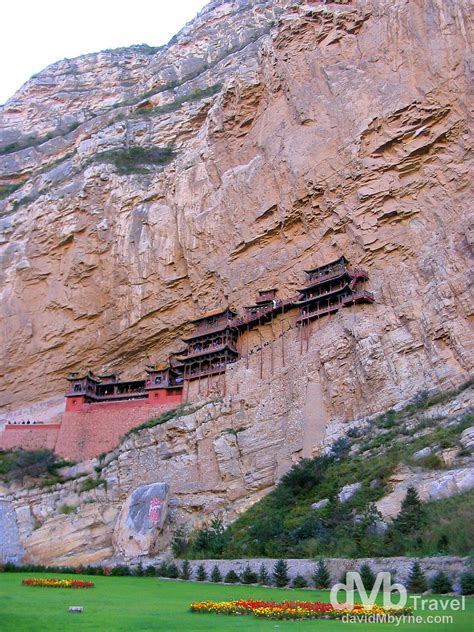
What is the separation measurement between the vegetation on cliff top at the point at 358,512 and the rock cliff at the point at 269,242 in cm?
241

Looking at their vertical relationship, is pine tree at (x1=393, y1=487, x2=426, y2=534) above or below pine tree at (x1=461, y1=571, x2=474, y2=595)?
above

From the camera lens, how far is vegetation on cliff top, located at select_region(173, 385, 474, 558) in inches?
620

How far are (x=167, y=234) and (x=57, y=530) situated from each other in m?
20.2

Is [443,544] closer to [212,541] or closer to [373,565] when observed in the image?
[373,565]

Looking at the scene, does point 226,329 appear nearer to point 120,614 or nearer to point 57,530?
point 57,530

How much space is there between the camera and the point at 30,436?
125 feet

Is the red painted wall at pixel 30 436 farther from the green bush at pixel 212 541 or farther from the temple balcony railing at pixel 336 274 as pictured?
the temple balcony railing at pixel 336 274

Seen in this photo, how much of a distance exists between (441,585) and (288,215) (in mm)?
25922

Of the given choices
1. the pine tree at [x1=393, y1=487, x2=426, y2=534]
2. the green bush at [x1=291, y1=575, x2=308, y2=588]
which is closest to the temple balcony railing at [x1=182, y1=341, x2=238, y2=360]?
the pine tree at [x1=393, y1=487, x2=426, y2=534]

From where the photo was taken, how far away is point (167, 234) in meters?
42.3

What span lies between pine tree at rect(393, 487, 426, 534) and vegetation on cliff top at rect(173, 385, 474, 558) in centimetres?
3

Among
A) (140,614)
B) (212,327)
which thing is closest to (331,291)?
(212,327)

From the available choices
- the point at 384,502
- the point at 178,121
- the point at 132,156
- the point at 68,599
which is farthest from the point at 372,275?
the point at 178,121

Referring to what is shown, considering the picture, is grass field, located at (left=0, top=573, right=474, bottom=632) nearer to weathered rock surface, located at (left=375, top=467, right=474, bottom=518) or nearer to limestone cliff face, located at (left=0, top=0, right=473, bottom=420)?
weathered rock surface, located at (left=375, top=467, right=474, bottom=518)
